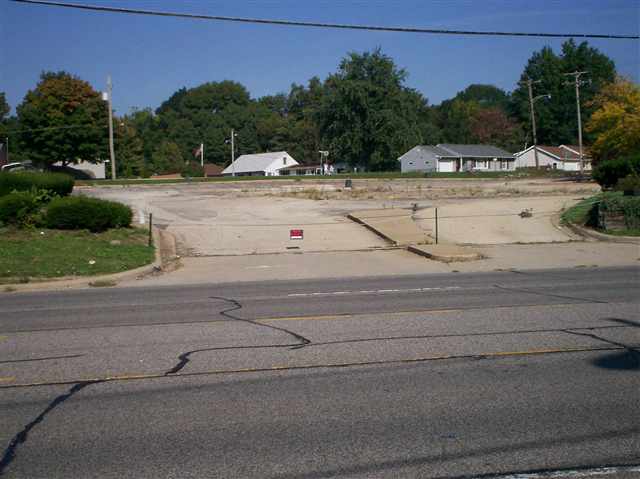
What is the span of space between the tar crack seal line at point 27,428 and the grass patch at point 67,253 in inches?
433

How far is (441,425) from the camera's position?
6.16 metres

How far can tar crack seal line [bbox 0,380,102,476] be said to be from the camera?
556cm

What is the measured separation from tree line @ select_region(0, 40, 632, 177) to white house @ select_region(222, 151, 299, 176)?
22.2ft

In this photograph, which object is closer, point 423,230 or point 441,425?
point 441,425

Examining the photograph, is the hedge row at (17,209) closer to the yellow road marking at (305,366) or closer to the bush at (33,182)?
the bush at (33,182)

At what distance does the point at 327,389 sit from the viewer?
729 centimetres

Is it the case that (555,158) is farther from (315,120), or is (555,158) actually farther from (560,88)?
(315,120)

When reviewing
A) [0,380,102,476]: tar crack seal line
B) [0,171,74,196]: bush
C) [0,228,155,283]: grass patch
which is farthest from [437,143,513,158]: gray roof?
[0,380,102,476]: tar crack seal line

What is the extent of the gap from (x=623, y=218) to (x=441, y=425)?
20337 mm

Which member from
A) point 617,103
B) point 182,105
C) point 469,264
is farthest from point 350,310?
point 182,105

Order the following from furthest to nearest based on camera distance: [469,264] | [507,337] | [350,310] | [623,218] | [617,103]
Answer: [617,103] < [623,218] < [469,264] < [350,310] < [507,337]

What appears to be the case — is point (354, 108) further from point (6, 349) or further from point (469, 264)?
point (6, 349)

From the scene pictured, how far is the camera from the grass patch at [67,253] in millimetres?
18406

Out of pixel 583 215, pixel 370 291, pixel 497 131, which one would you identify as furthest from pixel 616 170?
pixel 497 131
